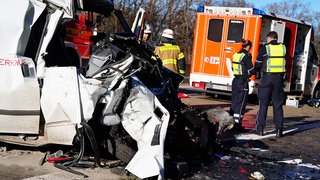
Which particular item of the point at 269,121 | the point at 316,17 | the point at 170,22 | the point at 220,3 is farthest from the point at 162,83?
the point at 316,17

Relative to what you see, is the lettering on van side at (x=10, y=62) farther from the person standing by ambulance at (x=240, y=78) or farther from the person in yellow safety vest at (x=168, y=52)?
the person standing by ambulance at (x=240, y=78)

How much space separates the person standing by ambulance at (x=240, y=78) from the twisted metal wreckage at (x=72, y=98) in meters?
3.33

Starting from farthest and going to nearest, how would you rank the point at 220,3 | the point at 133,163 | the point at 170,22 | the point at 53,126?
the point at 220,3, the point at 170,22, the point at 53,126, the point at 133,163


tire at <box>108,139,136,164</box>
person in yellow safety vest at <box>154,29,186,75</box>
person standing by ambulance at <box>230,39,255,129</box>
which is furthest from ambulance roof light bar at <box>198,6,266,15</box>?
tire at <box>108,139,136,164</box>

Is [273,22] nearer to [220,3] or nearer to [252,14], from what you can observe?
[252,14]

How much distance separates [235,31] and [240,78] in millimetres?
5454

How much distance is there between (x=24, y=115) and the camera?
4.87 metres

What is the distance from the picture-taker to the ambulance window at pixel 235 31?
1345 centimetres

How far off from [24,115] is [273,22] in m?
10.1

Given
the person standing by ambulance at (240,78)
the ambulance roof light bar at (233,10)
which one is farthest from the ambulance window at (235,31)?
the person standing by ambulance at (240,78)

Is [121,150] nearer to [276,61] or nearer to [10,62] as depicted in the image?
[10,62]

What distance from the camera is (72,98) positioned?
15.1 feet

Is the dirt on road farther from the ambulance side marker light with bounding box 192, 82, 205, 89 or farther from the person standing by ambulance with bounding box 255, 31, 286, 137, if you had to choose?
the ambulance side marker light with bounding box 192, 82, 205, 89

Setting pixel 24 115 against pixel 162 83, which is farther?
pixel 162 83
